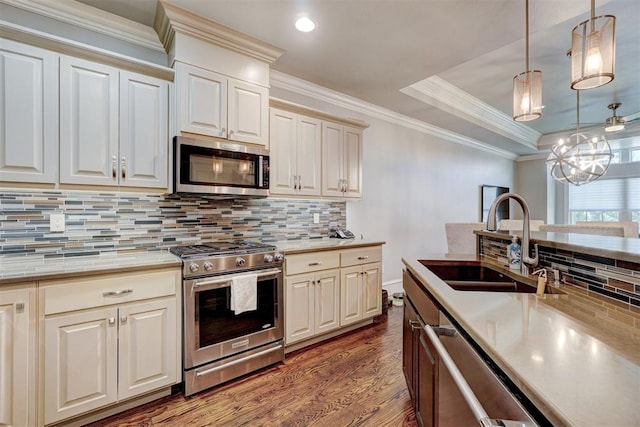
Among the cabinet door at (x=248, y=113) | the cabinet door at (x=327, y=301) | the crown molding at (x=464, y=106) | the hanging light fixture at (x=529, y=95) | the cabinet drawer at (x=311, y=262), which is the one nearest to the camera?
the hanging light fixture at (x=529, y=95)

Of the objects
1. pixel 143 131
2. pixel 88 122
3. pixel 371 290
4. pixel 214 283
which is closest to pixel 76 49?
pixel 88 122

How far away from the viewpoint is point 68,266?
1.71 meters

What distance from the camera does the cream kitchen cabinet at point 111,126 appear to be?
1.86 metres

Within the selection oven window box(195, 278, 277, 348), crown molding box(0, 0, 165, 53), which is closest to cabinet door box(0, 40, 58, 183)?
crown molding box(0, 0, 165, 53)

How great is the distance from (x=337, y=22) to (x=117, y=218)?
2221mm

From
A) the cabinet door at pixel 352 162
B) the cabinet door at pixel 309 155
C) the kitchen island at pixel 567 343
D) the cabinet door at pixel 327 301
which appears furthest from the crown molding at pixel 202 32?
the kitchen island at pixel 567 343

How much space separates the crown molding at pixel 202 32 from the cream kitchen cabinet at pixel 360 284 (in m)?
1.97

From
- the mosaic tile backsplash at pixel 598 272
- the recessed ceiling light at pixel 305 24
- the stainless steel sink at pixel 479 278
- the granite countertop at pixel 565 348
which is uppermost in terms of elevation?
the recessed ceiling light at pixel 305 24

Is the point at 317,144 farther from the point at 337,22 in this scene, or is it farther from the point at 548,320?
the point at 548,320

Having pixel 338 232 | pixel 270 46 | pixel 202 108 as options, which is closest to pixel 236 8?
pixel 270 46

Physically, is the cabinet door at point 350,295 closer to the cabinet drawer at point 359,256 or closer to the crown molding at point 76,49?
the cabinet drawer at point 359,256

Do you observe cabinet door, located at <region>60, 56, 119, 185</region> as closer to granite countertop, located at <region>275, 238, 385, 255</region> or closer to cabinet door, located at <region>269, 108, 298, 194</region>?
cabinet door, located at <region>269, 108, 298, 194</region>

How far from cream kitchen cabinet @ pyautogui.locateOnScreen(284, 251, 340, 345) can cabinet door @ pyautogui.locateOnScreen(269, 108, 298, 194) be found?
2.36ft

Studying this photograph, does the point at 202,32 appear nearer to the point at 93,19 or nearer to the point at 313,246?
the point at 93,19
